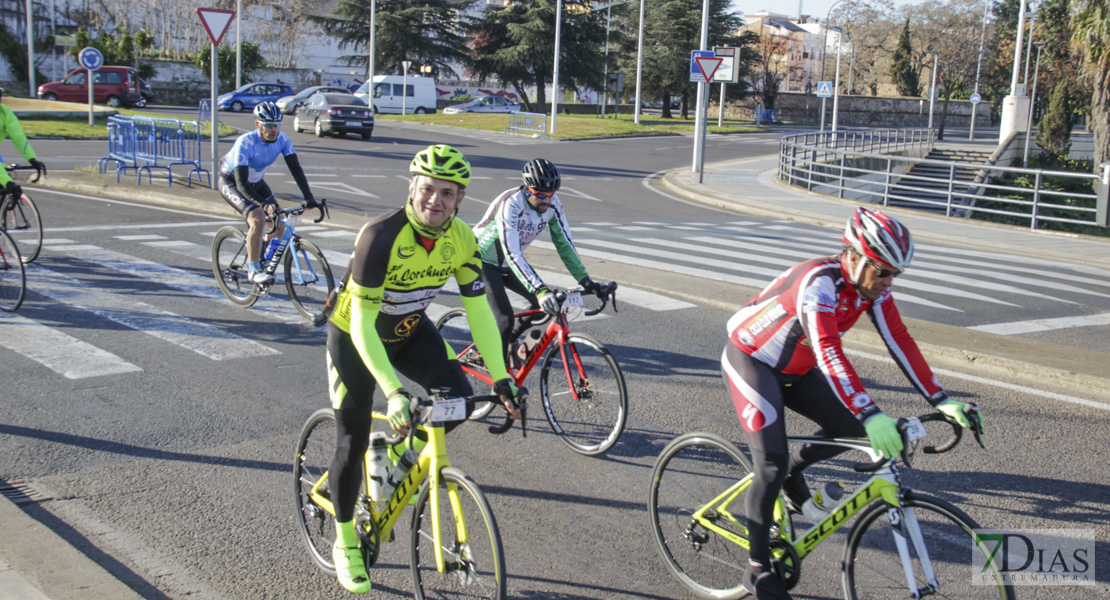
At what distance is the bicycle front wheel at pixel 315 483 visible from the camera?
4.14m

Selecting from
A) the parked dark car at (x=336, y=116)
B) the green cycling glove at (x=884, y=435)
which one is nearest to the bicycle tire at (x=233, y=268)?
the green cycling glove at (x=884, y=435)

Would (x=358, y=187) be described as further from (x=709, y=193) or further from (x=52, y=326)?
(x=52, y=326)

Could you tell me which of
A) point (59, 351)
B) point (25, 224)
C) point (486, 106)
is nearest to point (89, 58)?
point (25, 224)

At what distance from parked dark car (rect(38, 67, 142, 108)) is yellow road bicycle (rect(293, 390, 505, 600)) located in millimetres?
47957

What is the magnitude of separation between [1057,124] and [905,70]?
38847 millimetres

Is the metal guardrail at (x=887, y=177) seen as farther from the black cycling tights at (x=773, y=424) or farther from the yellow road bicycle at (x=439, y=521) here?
the yellow road bicycle at (x=439, y=521)

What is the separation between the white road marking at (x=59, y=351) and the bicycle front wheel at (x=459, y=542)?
454cm

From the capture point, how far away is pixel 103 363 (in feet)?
24.0

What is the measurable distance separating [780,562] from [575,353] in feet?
7.76

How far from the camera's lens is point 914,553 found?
3.35 metres

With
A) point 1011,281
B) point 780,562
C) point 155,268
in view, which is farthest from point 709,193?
point 780,562

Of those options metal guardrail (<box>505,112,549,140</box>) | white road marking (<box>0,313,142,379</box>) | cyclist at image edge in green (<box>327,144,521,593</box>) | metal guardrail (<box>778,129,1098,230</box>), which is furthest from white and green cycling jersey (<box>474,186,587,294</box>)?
metal guardrail (<box>505,112,549,140</box>)

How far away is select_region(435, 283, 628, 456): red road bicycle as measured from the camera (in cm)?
575

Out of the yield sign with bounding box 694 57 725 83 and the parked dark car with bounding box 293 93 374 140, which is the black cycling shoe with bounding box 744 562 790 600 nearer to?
the yield sign with bounding box 694 57 725 83
